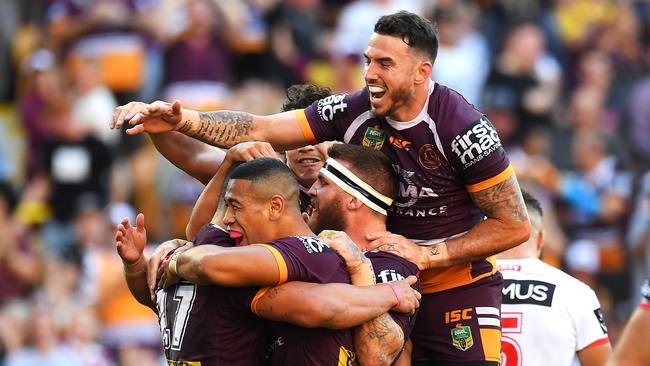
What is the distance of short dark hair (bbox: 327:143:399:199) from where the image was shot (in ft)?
24.5

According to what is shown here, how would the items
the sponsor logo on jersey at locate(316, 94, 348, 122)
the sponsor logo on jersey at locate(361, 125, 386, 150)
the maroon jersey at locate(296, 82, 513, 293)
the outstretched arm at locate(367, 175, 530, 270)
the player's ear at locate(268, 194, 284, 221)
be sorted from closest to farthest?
1. the player's ear at locate(268, 194, 284, 221)
2. the maroon jersey at locate(296, 82, 513, 293)
3. the outstretched arm at locate(367, 175, 530, 270)
4. the sponsor logo on jersey at locate(361, 125, 386, 150)
5. the sponsor logo on jersey at locate(316, 94, 348, 122)

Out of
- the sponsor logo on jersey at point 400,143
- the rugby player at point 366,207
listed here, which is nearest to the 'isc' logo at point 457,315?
the rugby player at point 366,207

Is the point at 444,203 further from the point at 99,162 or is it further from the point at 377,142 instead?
the point at 99,162

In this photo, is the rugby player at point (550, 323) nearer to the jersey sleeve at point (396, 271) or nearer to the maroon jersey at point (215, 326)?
the jersey sleeve at point (396, 271)

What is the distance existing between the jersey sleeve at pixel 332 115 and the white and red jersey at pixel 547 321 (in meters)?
1.60

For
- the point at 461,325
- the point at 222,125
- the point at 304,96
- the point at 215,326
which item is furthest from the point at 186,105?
the point at 215,326

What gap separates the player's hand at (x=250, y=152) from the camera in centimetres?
748

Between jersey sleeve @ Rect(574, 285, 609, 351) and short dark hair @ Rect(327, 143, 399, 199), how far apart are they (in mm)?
1570

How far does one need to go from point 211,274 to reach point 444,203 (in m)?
1.72

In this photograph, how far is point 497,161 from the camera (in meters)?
7.39

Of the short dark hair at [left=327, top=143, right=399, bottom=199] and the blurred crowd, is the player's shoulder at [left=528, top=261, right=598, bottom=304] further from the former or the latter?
the blurred crowd

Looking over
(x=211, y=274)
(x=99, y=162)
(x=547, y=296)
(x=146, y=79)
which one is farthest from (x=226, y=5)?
(x=211, y=274)

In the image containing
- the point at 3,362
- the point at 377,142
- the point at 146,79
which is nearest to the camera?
the point at 377,142

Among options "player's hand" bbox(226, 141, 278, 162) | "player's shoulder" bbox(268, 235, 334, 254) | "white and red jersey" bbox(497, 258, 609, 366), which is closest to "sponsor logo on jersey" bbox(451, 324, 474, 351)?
"white and red jersey" bbox(497, 258, 609, 366)
